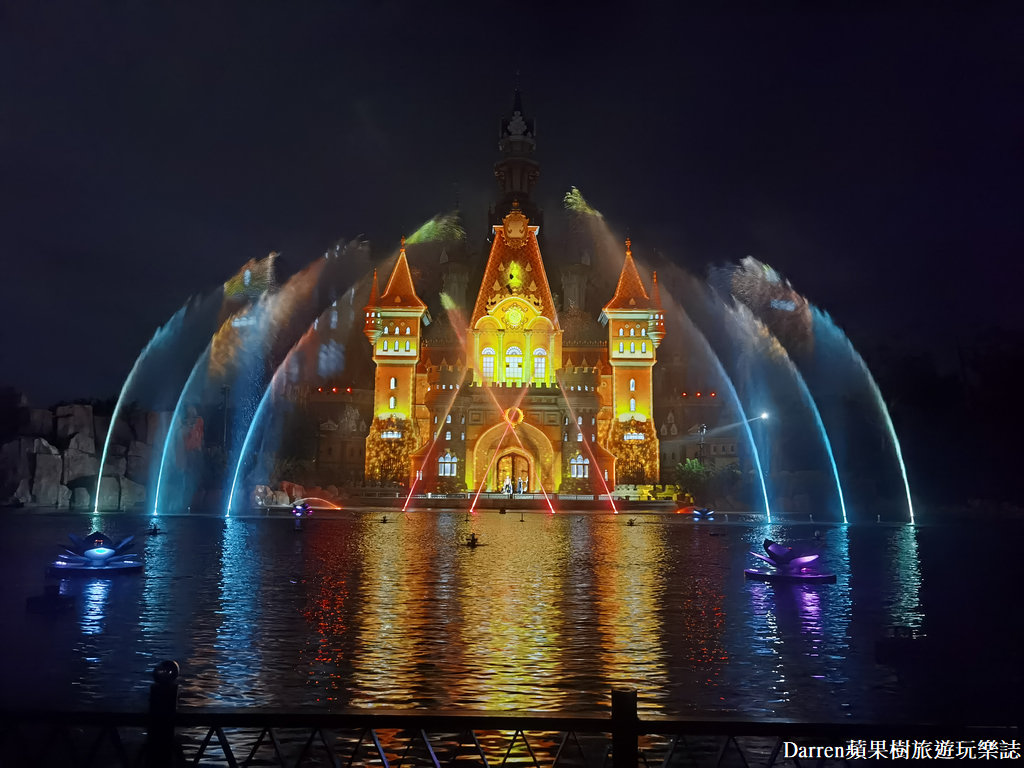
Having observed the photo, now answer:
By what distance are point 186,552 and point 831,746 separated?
1105 inches

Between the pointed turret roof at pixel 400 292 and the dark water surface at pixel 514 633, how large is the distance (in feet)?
188

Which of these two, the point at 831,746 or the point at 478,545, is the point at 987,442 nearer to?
the point at 478,545

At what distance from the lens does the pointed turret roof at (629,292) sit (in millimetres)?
88750

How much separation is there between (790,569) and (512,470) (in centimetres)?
6100

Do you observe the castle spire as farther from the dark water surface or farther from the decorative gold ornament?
the dark water surface

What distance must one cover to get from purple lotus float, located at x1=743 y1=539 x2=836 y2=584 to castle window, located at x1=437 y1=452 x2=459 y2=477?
59695mm

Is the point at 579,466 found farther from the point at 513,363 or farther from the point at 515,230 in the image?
the point at 515,230

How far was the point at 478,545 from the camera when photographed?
3391 centimetres

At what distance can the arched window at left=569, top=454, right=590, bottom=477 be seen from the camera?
8325 centimetres

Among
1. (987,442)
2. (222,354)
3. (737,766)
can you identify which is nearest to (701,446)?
(987,442)

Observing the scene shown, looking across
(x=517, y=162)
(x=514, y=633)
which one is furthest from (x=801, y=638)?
(x=517, y=162)

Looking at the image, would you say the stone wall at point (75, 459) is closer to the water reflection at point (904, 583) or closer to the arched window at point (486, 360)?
the arched window at point (486, 360)

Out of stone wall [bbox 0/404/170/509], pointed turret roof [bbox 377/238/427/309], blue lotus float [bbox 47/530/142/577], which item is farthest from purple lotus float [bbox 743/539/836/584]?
pointed turret roof [bbox 377/238/427/309]

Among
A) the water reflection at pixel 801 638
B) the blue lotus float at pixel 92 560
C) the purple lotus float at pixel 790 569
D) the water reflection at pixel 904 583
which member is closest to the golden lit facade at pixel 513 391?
the water reflection at pixel 904 583
